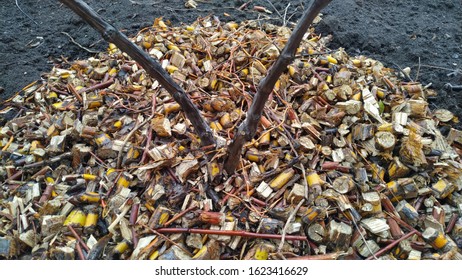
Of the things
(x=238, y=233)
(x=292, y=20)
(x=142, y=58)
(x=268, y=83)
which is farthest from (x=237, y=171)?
(x=292, y=20)

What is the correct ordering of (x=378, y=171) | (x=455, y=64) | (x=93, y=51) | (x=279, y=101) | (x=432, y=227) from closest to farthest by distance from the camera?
(x=432, y=227)
(x=378, y=171)
(x=279, y=101)
(x=455, y=64)
(x=93, y=51)

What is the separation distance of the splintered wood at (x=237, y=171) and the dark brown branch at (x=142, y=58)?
14 centimetres

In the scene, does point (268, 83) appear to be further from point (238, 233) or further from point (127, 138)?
point (127, 138)

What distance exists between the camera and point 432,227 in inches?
65.6

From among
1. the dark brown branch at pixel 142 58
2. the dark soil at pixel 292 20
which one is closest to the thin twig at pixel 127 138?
the dark brown branch at pixel 142 58

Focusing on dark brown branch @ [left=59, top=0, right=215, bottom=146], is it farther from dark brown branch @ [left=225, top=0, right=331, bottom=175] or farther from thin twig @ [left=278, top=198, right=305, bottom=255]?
thin twig @ [left=278, top=198, right=305, bottom=255]

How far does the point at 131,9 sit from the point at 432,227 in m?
2.92

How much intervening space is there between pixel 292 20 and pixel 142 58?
1.87 metres

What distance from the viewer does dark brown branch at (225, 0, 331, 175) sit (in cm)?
124

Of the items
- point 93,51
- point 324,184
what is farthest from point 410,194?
point 93,51

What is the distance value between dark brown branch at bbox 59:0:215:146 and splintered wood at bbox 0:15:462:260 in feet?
0.46

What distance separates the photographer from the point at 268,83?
1.45 meters

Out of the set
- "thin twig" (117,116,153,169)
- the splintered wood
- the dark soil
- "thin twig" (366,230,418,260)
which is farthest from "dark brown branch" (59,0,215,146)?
the dark soil

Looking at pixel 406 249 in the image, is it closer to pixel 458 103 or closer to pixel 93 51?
pixel 458 103
